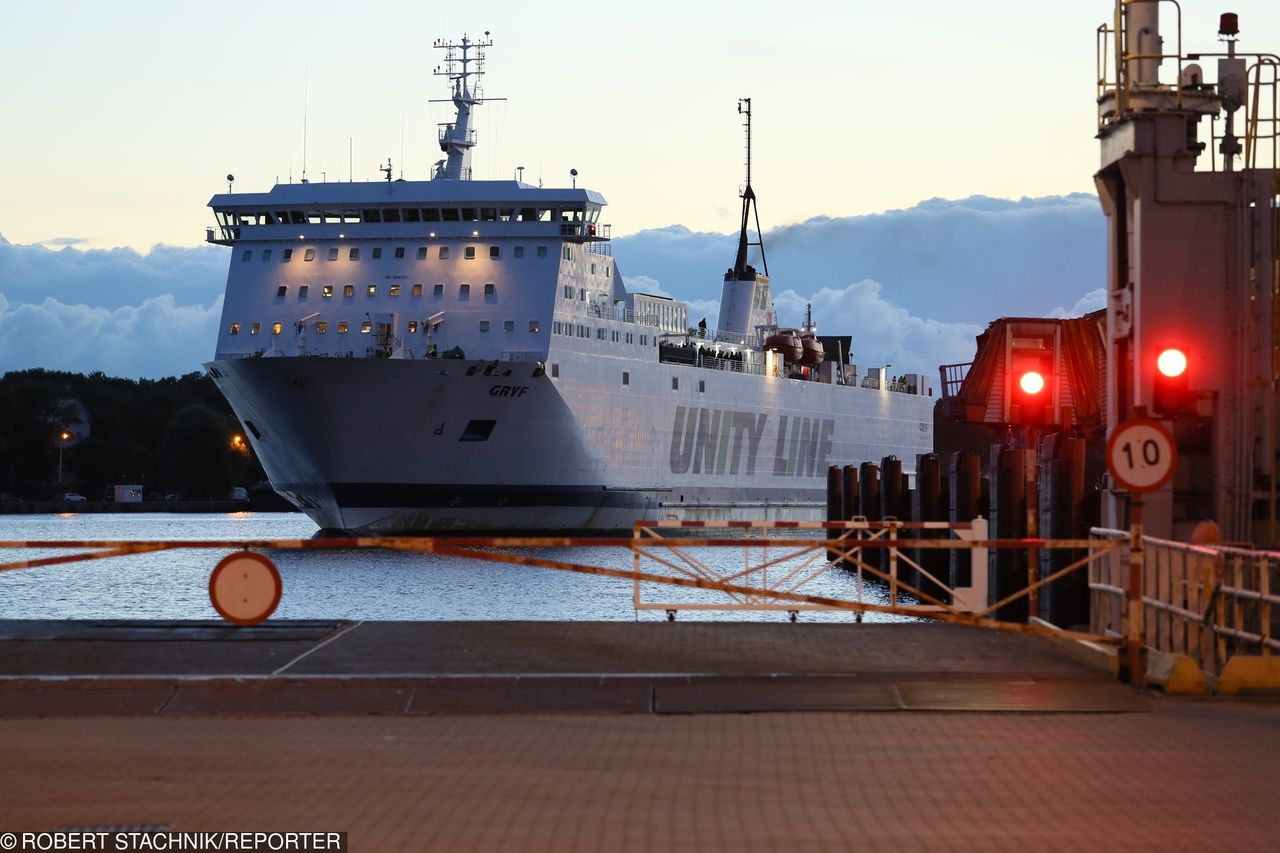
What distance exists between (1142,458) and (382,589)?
3065cm

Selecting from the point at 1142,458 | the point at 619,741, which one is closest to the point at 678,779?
the point at 619,741

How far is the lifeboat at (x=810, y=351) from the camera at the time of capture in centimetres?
8288

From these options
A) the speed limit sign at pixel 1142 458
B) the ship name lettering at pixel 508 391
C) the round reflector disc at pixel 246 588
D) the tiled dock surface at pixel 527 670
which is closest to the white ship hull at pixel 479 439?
the ship name lettering at pixel 508 391

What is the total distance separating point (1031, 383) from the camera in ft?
70.1

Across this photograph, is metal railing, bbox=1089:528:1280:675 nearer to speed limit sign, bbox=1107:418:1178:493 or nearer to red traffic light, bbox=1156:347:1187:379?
speed limit sign, bbox=1107:418:1178:493

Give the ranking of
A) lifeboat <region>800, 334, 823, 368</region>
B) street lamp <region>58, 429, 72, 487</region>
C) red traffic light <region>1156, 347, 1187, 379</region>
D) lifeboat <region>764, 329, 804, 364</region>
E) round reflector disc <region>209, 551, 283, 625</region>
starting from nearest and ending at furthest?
round reflector disc <region>209, 551, 283, 625</region>
red traffic light <region>1156, 347, 1187, 379</region>
lifeboat <region>764, 329, 804, 364</region>
lifeboat <region>800, 334, 823, 368</region>
street lamp <region>58, 429, 72, 487</region>

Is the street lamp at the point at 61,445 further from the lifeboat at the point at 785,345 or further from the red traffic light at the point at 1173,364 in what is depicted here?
the red traffic light at the point at 1173,364

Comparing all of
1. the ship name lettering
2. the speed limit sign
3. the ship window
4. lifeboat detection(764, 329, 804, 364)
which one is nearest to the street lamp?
lifeboat detection(764, 329, 804, 364)

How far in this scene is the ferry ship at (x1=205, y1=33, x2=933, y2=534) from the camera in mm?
54688

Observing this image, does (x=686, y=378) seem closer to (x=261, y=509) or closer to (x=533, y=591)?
(x=533, y=591)

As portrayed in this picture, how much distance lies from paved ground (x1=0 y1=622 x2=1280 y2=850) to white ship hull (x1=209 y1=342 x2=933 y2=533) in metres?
39.2

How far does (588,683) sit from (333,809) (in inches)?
163

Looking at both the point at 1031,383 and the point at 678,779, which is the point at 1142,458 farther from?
the point at 1031,383

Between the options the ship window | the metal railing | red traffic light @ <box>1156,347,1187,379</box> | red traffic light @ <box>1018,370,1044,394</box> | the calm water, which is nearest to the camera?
the metal railing
